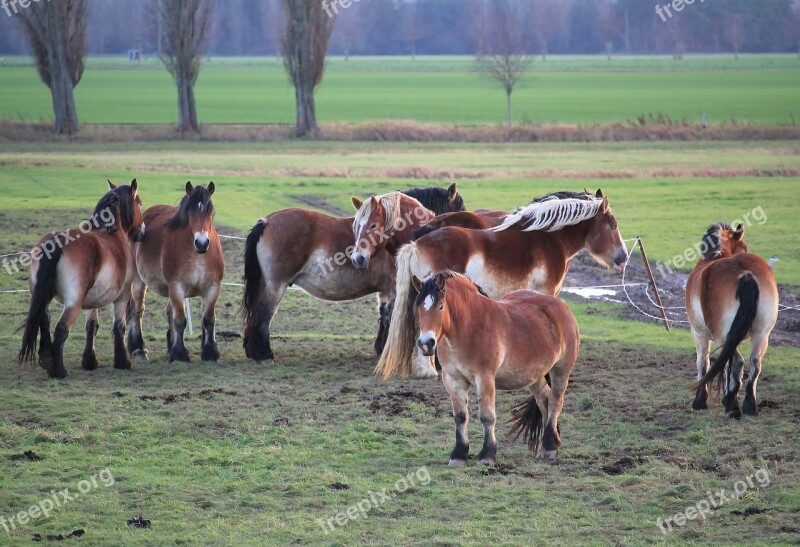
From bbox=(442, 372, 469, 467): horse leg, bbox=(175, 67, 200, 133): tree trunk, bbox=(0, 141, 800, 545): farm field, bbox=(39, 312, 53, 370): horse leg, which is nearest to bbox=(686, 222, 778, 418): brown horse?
bbox=(0, 141, 800, 545): farm field

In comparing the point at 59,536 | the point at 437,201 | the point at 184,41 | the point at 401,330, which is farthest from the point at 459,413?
the point at 184,41

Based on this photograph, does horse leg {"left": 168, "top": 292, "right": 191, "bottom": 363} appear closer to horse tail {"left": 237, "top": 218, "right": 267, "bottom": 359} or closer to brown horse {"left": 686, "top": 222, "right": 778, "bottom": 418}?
horse tail {"left": 237, "top": 218, "right": 267, "bottom": 359}

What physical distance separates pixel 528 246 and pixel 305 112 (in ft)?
118

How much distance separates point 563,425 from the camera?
8523 mm

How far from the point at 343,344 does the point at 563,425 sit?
434 centimetres

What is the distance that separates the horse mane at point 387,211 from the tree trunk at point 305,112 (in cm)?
3428

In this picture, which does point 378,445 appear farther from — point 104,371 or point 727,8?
point 727,8

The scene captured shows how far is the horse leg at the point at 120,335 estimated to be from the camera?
10.7 metres

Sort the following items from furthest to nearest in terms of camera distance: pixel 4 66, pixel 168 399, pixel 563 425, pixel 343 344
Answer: pixel 4 66 < pixel 343 344 < pixel 168 399 < pixel 563 425

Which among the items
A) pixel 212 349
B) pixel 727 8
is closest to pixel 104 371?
pixel 212 349

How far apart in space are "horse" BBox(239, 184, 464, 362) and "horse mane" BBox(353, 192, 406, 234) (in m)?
0.43

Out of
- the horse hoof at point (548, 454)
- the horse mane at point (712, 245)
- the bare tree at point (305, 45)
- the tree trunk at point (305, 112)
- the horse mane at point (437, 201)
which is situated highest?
the bare tree at point (305, 45)

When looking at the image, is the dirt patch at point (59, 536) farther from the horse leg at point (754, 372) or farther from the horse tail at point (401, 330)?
the horse leg at point (754, 372)

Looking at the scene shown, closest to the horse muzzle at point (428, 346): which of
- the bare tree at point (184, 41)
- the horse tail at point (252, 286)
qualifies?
the horse tail at point (252, 286)
